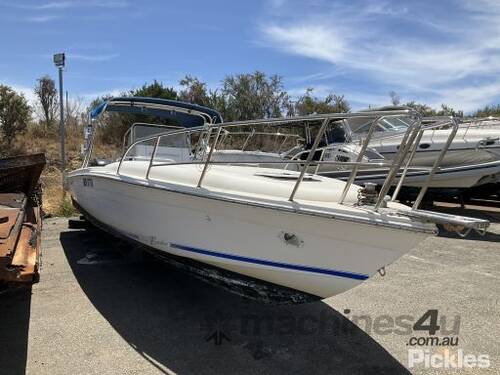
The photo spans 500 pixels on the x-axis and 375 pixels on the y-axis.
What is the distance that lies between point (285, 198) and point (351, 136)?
6.84 meters

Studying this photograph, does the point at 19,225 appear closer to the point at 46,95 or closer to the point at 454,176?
the point at 454,176

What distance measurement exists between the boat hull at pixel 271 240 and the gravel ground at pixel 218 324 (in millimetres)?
521

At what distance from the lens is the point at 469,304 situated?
4.65 meters

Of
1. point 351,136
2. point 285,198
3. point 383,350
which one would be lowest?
point 383,350

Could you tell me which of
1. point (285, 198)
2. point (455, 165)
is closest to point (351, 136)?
point (455, 165)

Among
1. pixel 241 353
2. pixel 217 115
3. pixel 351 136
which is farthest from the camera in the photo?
pixel 351 136

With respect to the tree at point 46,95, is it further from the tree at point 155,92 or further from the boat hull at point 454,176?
the boat hull at point 454,176

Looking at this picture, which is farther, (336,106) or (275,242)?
(336,106)

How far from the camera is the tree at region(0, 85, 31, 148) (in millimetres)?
15648

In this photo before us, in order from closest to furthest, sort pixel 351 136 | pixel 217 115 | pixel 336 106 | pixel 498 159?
pixel 217 115 < pixel 498 159 < pixel 351 136 < pixel 336 106

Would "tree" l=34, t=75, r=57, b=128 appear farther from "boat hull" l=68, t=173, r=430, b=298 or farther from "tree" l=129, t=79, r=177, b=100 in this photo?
"boat hull" l=68, t=173, r=430, b=298

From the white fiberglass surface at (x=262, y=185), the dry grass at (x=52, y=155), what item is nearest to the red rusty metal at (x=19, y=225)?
the white fiberglass surface at (x=262, y=185)

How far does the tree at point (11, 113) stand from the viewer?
15648mm

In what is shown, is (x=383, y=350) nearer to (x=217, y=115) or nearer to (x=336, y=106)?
(x=217, y=115)
